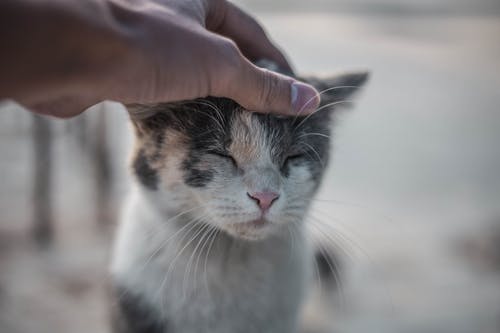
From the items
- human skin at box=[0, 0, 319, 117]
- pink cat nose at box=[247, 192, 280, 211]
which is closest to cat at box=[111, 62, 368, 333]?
pink cat nose at box=[247, 192, 280, 211]

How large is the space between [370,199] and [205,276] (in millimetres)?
1962

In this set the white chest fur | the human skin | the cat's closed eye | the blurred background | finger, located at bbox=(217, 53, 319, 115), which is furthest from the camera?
the blurred background

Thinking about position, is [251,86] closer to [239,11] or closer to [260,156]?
[260,156]

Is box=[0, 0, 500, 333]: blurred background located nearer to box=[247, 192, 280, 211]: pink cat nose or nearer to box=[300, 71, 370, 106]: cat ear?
box=[300, 71, 370, 106]: cat ear

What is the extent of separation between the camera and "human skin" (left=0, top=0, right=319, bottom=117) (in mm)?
994

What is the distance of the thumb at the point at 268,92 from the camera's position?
1.32 meters

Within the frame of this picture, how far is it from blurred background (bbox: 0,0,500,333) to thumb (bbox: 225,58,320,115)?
467 mm

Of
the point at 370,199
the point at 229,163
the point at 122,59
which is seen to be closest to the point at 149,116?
the point at 229,163

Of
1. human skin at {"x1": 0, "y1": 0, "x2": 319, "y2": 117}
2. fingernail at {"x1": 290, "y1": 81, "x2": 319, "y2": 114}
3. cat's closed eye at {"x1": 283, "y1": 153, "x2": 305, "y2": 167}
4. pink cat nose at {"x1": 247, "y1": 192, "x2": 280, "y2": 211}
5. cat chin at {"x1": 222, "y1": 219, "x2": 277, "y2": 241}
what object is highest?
human skin at {"x1": 0, "y1": 0, "x2": 319, "y2": 117}

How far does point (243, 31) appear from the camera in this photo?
1716 mm

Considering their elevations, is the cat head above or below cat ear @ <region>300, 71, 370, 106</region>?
below

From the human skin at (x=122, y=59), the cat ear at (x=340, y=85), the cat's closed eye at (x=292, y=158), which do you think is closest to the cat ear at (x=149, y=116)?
the human skin at (x=122, y=59)

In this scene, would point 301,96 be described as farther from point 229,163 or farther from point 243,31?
point 243,31

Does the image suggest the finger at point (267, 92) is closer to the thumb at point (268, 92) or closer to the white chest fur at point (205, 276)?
the thumb at point (268, 92)
